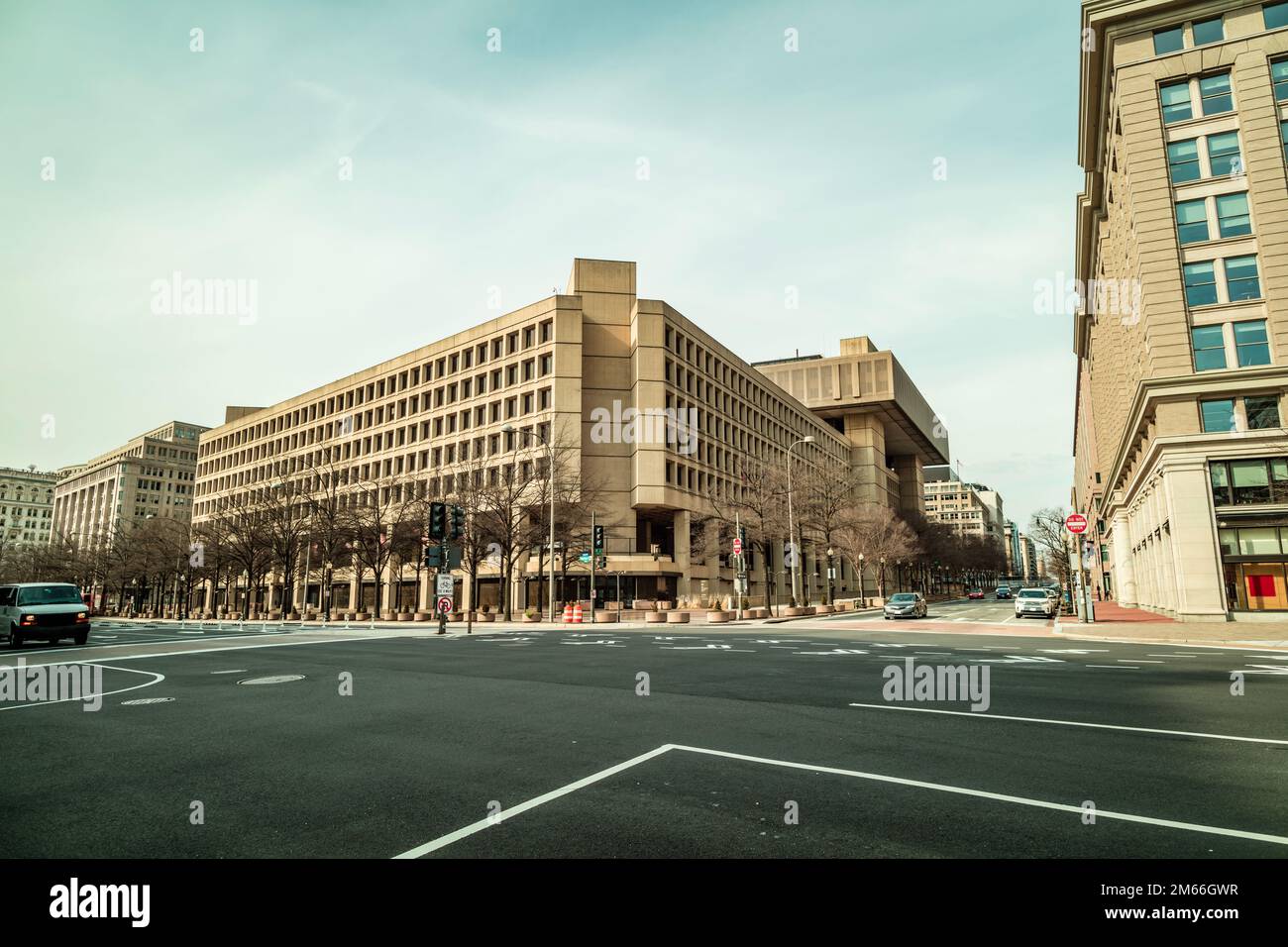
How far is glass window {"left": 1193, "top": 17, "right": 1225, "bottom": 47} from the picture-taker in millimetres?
34125

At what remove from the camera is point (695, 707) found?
29.1 feet

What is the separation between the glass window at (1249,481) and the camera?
98.1 feet

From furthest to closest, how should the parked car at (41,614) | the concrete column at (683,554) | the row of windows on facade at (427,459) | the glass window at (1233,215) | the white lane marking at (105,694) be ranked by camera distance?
the row of windows on facade at (427,459) → the concrete column at (683,554) → the glass window at (1233,215) → the parked car at (41,614) → the white lane marking at (105,694)

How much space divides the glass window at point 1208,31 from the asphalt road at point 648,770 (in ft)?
124

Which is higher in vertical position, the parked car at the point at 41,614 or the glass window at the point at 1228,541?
the glass window at the point at 1228,541

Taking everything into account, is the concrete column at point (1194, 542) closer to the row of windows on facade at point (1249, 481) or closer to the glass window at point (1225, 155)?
the row of windows on facade at point (1249, 481)

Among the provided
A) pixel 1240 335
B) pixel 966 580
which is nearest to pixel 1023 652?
pixel 1240 335

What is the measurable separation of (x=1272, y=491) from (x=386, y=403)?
72437 millimetres

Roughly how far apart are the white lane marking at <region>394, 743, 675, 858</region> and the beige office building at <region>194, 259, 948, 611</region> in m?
48.5

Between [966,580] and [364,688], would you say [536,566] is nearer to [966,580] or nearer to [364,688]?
[364,688]

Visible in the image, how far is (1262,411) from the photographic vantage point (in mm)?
30359

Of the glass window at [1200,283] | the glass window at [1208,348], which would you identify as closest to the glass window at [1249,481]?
the glass window at [1208,348]

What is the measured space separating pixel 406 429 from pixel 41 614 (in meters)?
55.0
